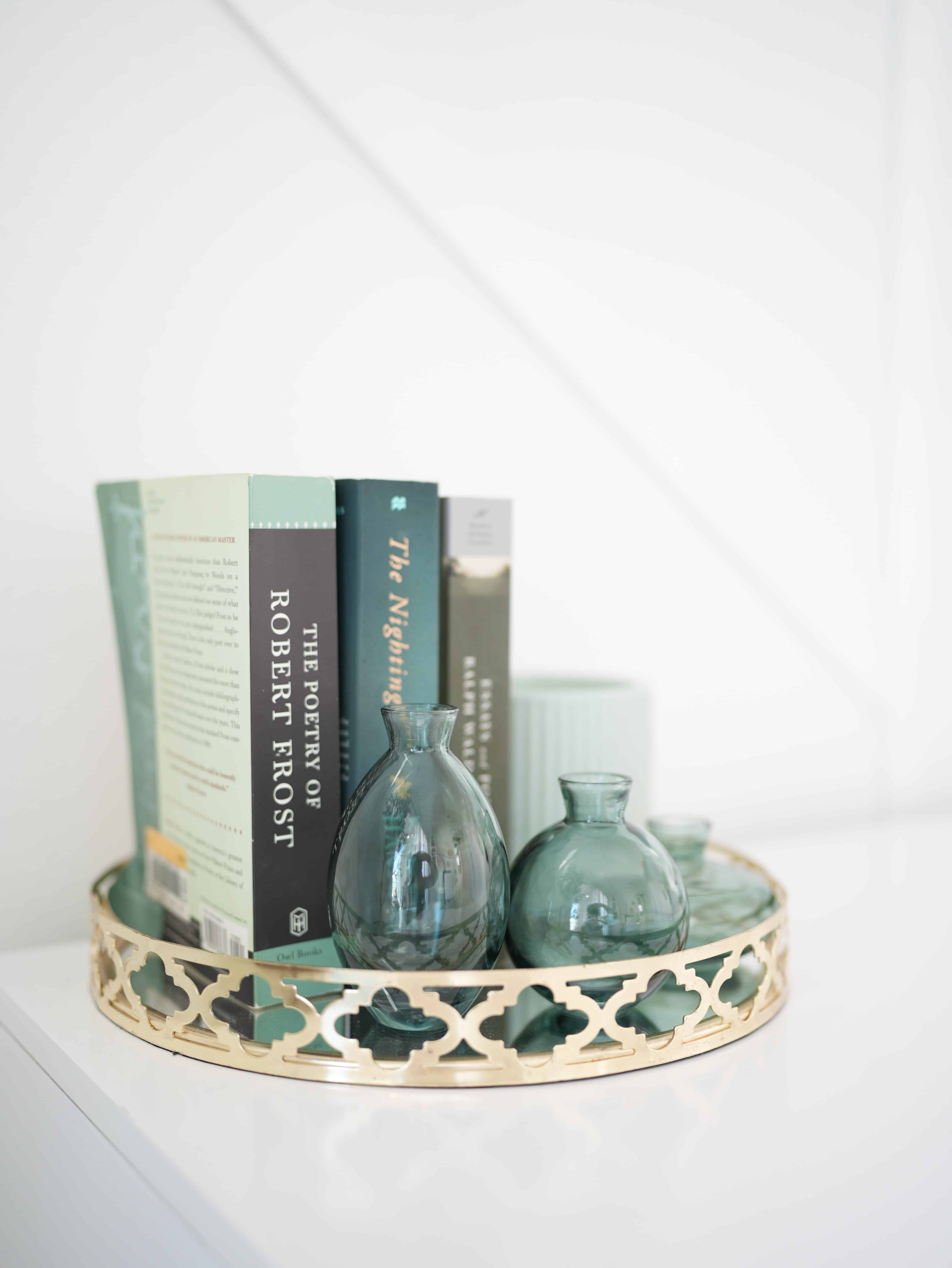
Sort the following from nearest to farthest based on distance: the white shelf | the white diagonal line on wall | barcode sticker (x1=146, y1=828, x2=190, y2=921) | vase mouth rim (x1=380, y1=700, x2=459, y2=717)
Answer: the white shelf
vase mouth rim (x1=380, y1=700, x2=459, y2=717)
barcode sticker (x1=146, y1=828, x2=190, y2=921)
the white diagonal line on wall

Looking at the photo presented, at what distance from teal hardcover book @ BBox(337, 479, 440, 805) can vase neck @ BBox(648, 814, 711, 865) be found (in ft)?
0.60

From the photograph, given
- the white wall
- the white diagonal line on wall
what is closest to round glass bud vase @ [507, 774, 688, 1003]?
the white wall

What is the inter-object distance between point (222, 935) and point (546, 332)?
561 mm

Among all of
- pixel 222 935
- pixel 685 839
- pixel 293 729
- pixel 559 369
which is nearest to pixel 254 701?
pixel 293 729

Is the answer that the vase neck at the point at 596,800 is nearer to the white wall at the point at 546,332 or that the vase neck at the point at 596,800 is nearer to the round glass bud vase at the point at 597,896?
the round glass bud vase at the point at 597,896

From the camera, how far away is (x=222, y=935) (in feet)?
→ 1.70

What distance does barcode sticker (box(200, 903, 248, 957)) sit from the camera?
0.50 meters

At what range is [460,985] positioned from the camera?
0.43 m

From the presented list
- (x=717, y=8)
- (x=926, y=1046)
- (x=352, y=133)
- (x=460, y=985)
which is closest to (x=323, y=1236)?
(x=460, y=985)

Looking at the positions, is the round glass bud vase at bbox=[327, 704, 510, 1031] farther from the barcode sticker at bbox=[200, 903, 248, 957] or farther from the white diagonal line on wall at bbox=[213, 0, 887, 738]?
the white diagonal line on wall at bbox=[213, 0, 887, 738]

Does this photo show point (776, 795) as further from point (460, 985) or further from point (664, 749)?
point (460, 985)

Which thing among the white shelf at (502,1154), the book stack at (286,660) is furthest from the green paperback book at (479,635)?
the white shelf at (502,1154)

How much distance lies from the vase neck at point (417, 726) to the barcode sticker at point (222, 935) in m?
0.13

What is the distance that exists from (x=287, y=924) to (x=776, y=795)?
26.5 inches
